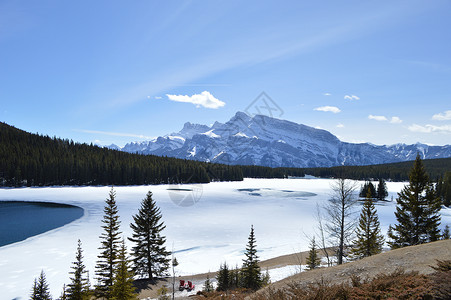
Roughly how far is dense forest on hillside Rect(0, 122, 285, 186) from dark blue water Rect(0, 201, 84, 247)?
41.4 metres

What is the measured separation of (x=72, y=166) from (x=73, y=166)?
1.41 ft

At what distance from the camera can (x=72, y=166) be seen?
110 metres

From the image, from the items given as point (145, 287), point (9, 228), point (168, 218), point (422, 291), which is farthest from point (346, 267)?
point (9, 228)

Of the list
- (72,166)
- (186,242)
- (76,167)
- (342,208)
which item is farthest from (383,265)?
(72,166)

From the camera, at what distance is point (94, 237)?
116 ft

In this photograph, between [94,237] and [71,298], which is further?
[94,237]

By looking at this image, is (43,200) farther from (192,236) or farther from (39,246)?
(192,236)

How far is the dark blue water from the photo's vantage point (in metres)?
36.8

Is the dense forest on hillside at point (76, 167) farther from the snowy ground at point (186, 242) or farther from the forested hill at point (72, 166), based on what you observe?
the snowy ground at point (186, 242)

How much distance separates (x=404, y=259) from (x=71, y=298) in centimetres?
1992

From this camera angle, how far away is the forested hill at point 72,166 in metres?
101

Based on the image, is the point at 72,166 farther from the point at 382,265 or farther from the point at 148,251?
the point at 382,265

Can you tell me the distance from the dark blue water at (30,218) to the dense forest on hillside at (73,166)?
41447 mm

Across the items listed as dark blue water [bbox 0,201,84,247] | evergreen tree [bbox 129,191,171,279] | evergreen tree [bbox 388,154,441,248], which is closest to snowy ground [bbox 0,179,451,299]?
evergreen tree [bbox 129,191,171,279]
